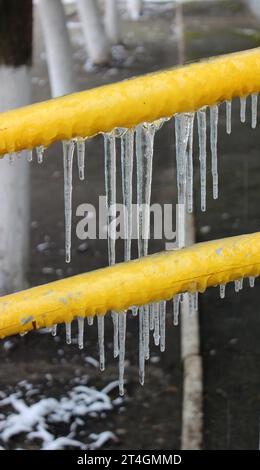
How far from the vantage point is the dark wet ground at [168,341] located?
4613mm

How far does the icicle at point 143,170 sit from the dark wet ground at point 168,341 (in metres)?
2.38

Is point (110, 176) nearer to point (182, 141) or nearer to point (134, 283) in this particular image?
point (182, 141)

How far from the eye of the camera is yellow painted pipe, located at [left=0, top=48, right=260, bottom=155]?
1703mm

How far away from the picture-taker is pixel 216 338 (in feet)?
18.1

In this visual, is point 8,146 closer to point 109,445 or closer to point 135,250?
point 109,445

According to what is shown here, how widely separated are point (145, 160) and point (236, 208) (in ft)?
19.3

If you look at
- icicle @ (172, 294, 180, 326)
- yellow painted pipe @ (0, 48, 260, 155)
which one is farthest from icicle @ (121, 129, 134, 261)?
icicle @ (172, 294, 180, 326)

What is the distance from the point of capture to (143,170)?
2123 mm

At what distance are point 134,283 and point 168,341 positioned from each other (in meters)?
3.70

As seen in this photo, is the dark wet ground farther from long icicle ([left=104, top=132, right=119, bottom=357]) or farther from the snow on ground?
long icicle ([left=104, top=132, right=119, bottom=357])

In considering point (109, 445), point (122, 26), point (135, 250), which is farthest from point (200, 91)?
point (122, 26)

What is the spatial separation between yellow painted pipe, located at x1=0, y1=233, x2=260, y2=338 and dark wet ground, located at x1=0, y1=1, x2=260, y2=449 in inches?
105

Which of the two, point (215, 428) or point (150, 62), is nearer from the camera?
point (215, 428)

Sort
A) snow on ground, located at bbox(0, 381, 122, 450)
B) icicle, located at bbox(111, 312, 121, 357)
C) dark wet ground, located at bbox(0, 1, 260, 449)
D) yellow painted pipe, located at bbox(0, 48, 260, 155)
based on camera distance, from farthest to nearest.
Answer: dark wet ground, located at bbox(0, 1, 260, 449)
snow on ground, located at bbox(0, 381, 122, 450)
icicle, located at bbox(111, 312, 121, 357)
yellow painted pipe, located at bbox(0, 48, 260, 155)
